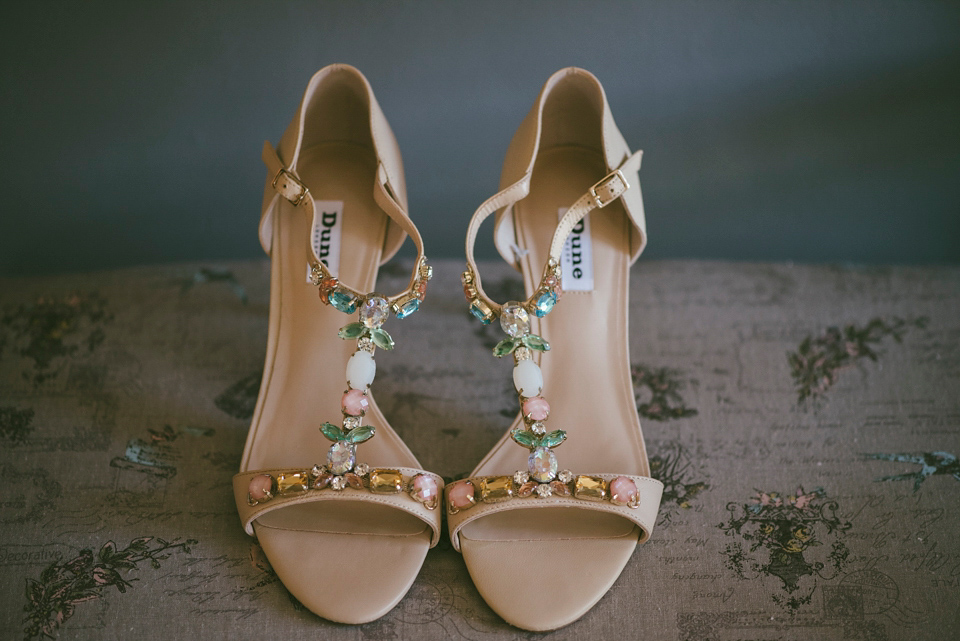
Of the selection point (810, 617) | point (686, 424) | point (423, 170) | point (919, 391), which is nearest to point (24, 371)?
point (423, 170)

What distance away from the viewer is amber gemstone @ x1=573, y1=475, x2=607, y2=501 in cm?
70

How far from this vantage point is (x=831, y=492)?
0.81 metres

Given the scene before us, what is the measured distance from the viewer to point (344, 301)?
735mm

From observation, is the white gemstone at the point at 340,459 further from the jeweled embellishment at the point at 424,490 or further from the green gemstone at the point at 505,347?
the green gemstone at the point at 505,347

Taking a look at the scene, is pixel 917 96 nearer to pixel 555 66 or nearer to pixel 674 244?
pixel 674 244

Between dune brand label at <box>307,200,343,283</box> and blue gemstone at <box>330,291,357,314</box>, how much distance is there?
0.16 m

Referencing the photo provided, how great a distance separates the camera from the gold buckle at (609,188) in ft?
2.60

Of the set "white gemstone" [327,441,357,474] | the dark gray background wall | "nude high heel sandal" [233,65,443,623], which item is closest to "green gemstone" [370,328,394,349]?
"nude high heel sandal" [233,65,443,623]

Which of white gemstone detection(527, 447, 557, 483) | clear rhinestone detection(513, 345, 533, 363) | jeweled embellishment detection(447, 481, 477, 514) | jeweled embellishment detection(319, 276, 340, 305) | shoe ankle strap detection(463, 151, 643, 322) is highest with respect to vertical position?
shoe ankle strap detection(463, 151, 643, 322)

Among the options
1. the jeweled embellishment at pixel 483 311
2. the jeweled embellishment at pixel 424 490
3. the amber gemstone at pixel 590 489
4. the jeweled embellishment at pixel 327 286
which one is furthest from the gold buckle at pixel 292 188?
the amber gemstone at pixel 590 489

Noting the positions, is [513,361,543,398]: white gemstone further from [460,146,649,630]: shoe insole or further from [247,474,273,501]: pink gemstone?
[247,474,273,501]: pink gemstone

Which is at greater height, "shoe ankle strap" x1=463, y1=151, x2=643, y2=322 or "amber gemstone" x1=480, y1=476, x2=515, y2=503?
"shoe ankle strap" x1=463, y1=151, x2=643, y2=322

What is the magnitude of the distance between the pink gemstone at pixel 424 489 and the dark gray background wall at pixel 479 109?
585 millimetres

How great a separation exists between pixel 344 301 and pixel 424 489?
22cm
